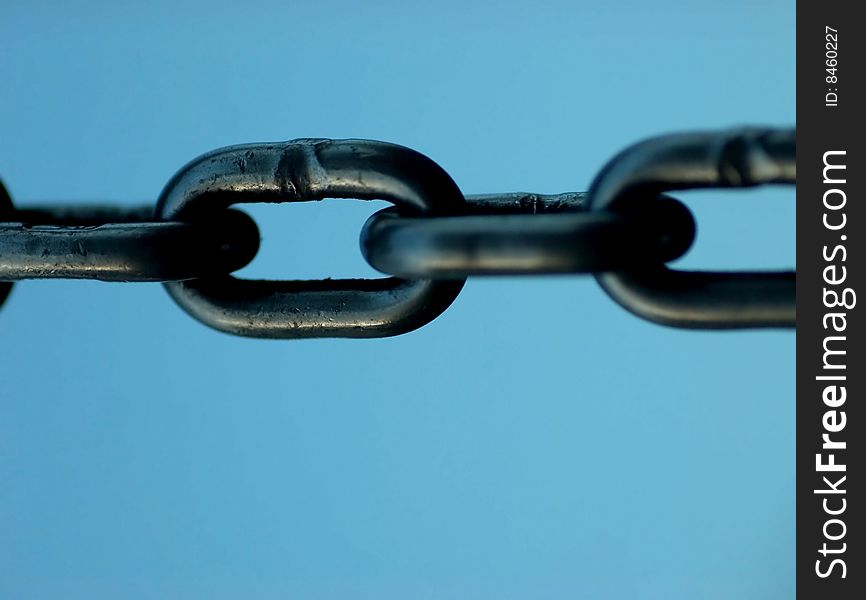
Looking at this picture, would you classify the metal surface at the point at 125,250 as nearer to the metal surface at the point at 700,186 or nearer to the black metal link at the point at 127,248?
the black metal link at the point at 127,248

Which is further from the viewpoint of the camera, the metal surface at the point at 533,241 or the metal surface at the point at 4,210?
the metal surface at the point at 4,210

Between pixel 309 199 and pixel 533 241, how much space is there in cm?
11

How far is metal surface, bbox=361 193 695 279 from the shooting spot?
1.18 ft

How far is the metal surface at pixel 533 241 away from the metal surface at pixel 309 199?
24 millimetres

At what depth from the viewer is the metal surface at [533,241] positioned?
358mm

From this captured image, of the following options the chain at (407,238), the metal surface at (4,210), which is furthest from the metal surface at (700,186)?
the metal surface at (4,210)

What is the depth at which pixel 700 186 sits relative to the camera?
0.36 meters

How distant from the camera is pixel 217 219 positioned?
44 cm

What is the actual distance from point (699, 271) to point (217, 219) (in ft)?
0.73
